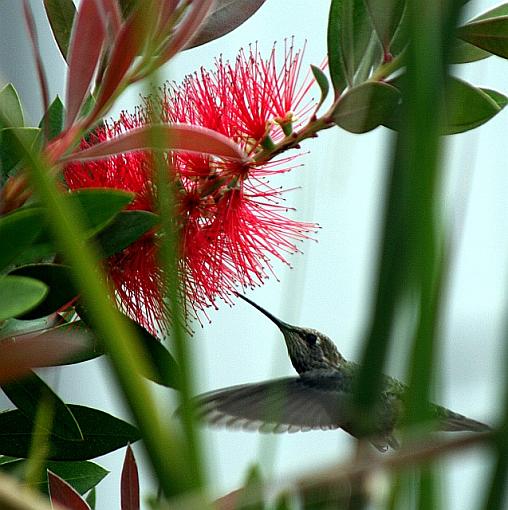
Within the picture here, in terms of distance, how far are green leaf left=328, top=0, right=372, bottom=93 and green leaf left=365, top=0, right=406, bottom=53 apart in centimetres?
3

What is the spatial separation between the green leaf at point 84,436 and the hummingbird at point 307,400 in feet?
0.18

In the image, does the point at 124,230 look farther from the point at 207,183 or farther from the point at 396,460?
the point at 396,460

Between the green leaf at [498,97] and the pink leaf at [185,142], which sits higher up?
the green leaf at [498,97]

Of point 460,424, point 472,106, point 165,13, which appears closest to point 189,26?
point 165,13

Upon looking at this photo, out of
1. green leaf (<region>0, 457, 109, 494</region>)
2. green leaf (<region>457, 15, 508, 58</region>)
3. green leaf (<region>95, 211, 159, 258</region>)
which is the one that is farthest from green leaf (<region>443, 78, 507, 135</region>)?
green leaf (<region>0, 457, 109, 494</region>)

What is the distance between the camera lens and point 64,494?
31cm

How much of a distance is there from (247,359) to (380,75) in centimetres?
100

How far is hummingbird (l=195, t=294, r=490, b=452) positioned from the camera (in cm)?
28

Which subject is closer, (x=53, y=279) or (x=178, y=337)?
(x=178, y=337)

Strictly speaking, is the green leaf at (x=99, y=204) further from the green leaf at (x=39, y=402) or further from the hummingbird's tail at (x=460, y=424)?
the hummingbird's tail at (x=460, y=424)

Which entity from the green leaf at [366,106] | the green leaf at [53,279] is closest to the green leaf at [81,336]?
the green leaf at [53,279]

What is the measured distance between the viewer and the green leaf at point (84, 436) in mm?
351

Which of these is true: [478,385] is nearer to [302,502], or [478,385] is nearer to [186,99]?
[302,502]

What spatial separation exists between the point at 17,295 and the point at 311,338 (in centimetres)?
33
